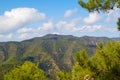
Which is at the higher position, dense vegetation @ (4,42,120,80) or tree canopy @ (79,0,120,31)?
tree canopy @ (79,0,120,31)

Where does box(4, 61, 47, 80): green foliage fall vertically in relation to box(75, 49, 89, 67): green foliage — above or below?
below

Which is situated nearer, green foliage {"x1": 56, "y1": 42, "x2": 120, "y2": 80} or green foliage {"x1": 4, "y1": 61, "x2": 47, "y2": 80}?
green foliage {"x1": 56, "y1": 42, "x2": 120, "y2": 80}

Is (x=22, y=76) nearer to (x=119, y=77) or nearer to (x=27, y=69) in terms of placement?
(x=27, y=69)

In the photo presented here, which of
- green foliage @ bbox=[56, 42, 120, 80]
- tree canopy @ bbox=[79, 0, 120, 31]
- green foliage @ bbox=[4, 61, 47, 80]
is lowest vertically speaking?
green foliage @ bbox=[4, 61, 47, 80]

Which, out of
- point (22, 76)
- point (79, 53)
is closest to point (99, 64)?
point (79, 53)

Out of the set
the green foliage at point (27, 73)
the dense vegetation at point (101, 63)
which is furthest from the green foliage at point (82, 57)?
the green foliage at point (27, 73)

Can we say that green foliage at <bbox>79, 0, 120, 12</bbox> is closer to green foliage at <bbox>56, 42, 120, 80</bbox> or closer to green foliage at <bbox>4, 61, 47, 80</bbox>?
green foliage at <bbox>56, 42, 120, 80</bbox>

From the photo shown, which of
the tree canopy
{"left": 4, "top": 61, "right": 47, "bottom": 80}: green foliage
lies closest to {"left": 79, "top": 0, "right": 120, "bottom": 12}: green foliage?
the tree canopy

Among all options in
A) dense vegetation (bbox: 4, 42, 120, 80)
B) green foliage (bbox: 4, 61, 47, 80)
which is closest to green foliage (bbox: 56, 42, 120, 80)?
dense vegetation (bbox: 4, 42, 120, 80)

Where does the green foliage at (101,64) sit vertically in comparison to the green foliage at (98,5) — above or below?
below

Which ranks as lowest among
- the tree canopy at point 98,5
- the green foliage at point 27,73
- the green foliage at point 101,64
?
the green foliage at point 27,73

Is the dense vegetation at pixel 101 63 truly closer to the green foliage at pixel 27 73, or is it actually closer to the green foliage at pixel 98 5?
the green foliage at pixel 98 5

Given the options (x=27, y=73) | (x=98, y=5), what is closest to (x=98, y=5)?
(x=98, y=5)

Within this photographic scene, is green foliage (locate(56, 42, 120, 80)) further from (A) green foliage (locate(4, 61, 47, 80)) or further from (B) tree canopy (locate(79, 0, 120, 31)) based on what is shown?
(A) green foliage (locate(4, 61, 47, 80))
